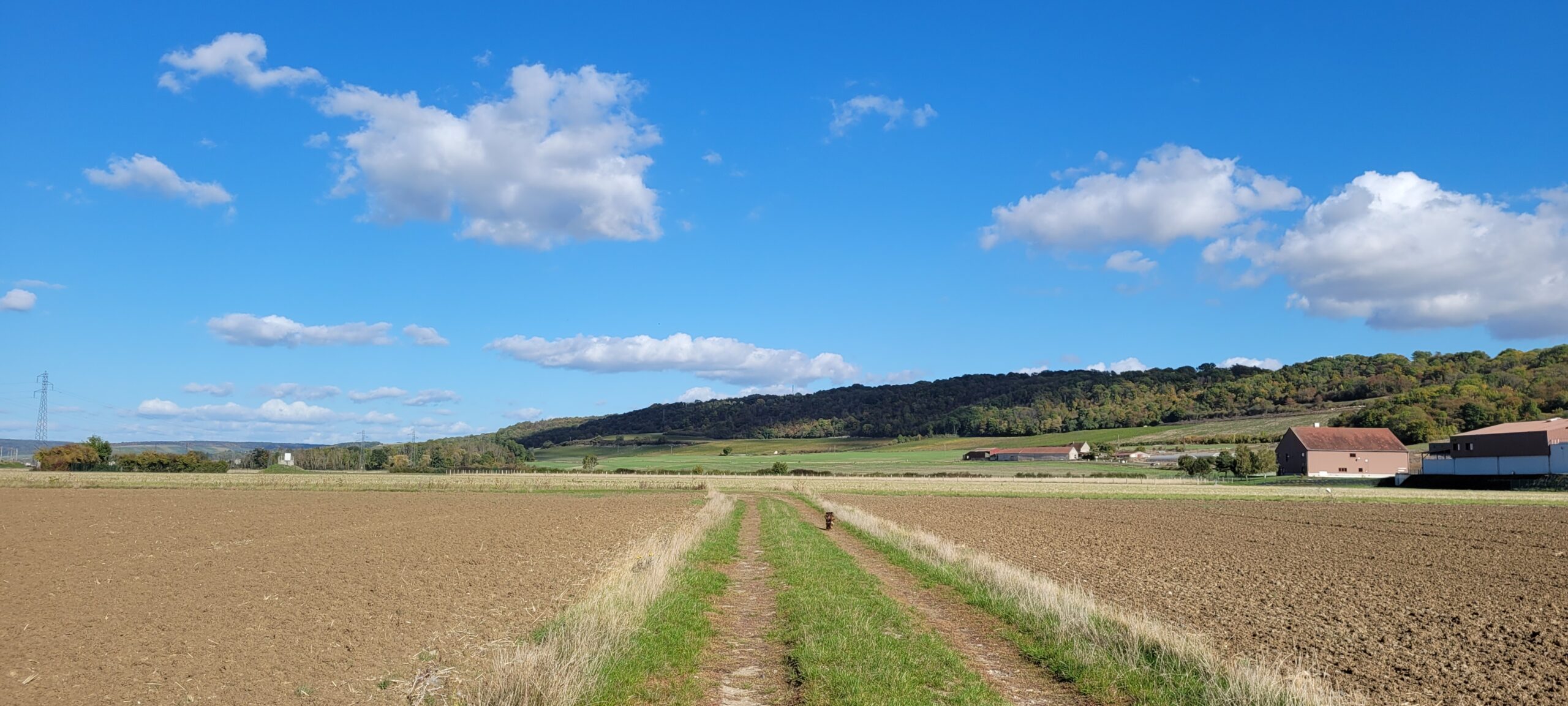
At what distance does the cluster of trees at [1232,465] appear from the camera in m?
93.1

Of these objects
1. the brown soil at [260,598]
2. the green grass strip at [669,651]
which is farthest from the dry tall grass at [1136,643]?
the brown soil at [260,598]

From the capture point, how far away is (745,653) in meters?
10.9

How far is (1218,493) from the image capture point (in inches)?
2447

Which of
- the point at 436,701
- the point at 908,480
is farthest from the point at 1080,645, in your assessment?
the point at 908,480

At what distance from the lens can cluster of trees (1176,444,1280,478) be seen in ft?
306

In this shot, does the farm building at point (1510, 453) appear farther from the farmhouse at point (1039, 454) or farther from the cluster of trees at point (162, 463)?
the cluster of trees at point (162, 463)

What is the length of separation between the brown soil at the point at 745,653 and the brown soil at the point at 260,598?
2.81m

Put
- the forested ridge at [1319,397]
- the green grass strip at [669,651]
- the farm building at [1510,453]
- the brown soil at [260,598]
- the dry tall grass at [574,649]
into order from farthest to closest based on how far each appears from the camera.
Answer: the forested ridge at [1319,397], the farm building at [1510,453], the brown soil at [260,598], the green grass strip at [669,651], the dry tall grass at [574,649]

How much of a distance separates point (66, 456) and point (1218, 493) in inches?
4475

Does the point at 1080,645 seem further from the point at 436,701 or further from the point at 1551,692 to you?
the point at 436,701

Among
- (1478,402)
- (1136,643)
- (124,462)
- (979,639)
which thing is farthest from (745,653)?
(1478,402)

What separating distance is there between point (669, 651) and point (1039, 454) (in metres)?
131

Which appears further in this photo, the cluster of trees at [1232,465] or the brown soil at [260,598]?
the cluster of trees at [1232,465]

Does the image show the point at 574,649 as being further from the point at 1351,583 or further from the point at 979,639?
the point at 1351,583
